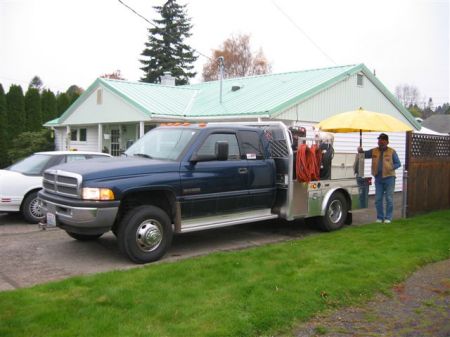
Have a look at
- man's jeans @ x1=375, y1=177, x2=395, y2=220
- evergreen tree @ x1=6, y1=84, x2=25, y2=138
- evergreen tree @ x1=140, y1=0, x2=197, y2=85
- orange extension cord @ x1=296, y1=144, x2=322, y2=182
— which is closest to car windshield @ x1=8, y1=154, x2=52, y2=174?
orange extension cord @ x1=296, y1=144, x2=322, y2=182

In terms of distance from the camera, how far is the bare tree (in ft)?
181

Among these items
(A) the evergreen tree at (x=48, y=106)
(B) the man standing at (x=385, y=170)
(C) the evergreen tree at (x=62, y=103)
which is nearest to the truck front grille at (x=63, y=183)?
(B) the man standing at (x=385, y=170)

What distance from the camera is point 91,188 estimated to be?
254 inches

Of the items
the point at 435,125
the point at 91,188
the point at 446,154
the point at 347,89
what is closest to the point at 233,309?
the point at 91,188

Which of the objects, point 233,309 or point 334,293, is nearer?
point 233,309

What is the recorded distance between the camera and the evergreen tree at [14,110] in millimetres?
25875

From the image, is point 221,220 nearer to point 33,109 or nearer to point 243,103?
point 243,103

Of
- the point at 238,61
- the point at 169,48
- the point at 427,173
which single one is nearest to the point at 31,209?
the point at 427,173

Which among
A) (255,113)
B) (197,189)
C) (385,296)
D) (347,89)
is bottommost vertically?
(385,296)

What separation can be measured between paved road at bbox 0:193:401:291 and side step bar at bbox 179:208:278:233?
0.45m

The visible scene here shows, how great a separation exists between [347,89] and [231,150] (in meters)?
9.51

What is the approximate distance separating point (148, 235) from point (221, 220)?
1430mm

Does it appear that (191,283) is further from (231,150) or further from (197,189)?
(231,150)

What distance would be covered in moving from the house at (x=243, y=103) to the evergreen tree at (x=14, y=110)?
16.9 ft
